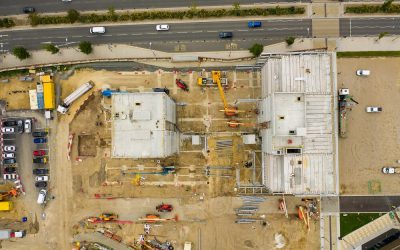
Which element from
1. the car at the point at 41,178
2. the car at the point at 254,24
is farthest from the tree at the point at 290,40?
the car at the point at 41,178

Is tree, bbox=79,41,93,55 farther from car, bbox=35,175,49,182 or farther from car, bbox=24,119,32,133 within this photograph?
car, bbox=35,175,49,182

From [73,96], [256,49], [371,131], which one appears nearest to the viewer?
[256,49]

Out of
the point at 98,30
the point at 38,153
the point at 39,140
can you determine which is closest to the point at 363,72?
the point at 98,30

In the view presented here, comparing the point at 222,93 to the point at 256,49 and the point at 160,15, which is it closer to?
the point at 256,49

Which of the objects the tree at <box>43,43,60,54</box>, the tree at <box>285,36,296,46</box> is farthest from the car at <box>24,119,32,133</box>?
the tree at <box>285,36,296,46</box>

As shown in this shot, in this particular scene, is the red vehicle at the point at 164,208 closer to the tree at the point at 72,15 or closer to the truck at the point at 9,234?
the truck at the point at 9,234

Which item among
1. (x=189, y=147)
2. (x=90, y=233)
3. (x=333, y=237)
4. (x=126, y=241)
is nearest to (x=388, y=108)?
(x=333, y=237)
